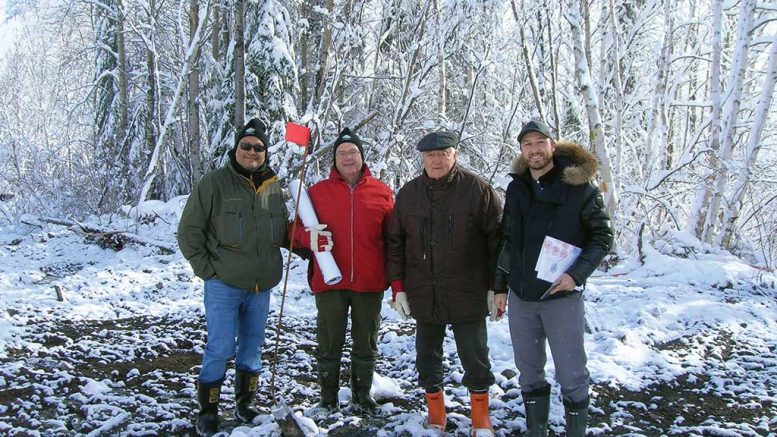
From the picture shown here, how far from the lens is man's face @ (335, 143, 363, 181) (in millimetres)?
3705

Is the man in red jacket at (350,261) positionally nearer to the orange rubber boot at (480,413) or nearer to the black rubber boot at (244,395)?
the black rubber boot at (244,395)

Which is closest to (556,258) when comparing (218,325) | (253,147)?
(253,147)

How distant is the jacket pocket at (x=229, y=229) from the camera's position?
11.5ft

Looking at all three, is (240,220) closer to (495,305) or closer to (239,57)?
(495,305)

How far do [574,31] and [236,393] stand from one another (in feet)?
20.6

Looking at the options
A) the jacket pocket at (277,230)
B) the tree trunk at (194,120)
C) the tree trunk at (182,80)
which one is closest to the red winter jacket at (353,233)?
the jacket pocket at (277,230)

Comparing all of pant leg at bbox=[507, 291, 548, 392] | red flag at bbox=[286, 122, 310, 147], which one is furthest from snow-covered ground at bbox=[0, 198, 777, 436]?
red flag at bbox=[286, 122, 310, 147]

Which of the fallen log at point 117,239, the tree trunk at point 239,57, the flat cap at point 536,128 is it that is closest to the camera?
the flat cap at point 536,128

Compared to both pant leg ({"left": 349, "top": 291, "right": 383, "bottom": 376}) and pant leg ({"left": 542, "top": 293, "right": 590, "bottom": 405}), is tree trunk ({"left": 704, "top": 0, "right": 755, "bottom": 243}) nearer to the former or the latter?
pant leg ({"left": 542, "top": 293, "right": 590, "bottom": 405})

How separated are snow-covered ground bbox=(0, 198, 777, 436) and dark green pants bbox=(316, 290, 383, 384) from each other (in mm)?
347

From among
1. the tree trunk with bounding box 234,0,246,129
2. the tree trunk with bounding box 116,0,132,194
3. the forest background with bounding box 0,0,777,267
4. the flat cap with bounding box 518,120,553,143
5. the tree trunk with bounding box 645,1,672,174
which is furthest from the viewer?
the tree trunk with bounding box 116,0,132,194

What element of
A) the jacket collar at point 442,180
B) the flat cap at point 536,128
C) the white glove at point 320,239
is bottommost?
the white glove at point 320,239

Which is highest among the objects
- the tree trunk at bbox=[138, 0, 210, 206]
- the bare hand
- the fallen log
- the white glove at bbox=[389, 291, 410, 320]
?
the tree trunk at bbox=[138, 0, 210, 206]

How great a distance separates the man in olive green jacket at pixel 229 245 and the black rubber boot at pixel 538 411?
5.85 ft
